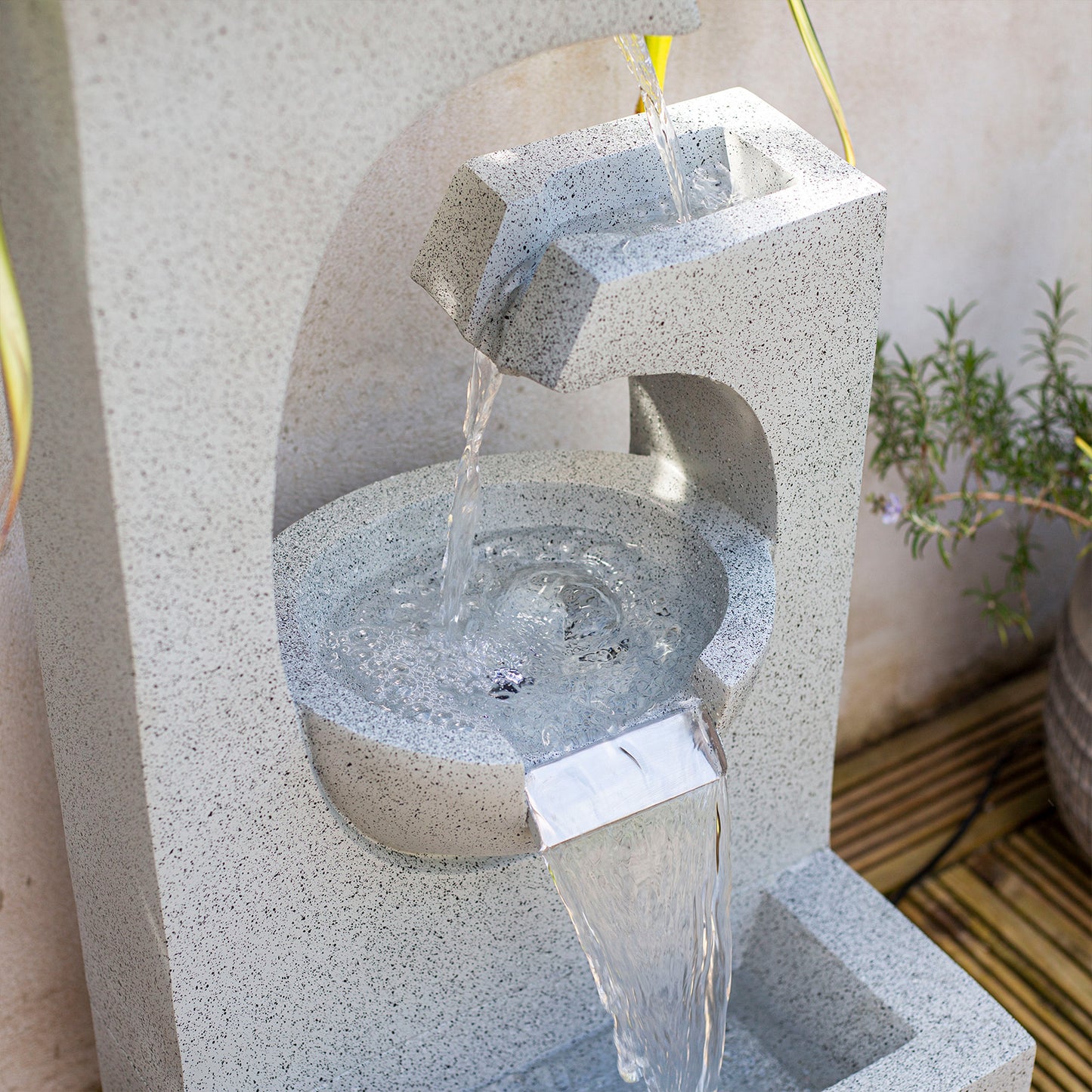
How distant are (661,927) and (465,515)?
1.94ft

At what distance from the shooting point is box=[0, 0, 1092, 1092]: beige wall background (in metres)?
1.92

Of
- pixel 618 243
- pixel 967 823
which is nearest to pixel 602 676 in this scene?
pixel 618 243

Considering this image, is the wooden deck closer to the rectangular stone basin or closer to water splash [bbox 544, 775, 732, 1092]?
the rectangular stone basin

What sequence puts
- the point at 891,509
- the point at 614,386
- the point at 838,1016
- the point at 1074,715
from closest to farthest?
the point at 838,1016
the point at 614,386
the point at 891,509
the point at 1074,715

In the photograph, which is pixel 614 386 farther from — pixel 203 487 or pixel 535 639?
pixel 203 487

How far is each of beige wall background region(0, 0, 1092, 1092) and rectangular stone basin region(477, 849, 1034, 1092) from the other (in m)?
0.72

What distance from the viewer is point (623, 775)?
5.24ft

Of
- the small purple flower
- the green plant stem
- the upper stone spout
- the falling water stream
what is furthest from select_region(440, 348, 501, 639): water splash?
the green plant stem

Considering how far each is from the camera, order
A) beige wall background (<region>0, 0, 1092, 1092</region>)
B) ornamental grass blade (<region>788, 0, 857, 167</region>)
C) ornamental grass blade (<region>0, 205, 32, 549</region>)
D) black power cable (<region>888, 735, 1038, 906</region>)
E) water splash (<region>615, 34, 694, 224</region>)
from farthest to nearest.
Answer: black power cable (<region>888, 735, 1038, 906</region>)
beige wall background (<region>0, 0, 1092, 1092</region>)
ornamental grass blade (<region>788, 0, 857, 167</region>)
water splash (<region>615, 34, 694, 224</region>)
ornamental grass blade (<region>0, 205, 32, 549</region>)

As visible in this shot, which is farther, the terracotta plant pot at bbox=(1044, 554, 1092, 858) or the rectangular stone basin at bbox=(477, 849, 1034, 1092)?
the terracotta plant pot at bbox=(1044, 554, 1092, 858)

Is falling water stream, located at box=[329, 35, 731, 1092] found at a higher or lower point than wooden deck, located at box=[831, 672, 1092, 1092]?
higher

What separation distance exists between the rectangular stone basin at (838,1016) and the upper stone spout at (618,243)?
0.91 meters

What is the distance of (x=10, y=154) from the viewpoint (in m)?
1.26

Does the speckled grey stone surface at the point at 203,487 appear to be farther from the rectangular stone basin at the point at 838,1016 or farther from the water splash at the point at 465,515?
the rectangular stone basin at the point at 838,1016
